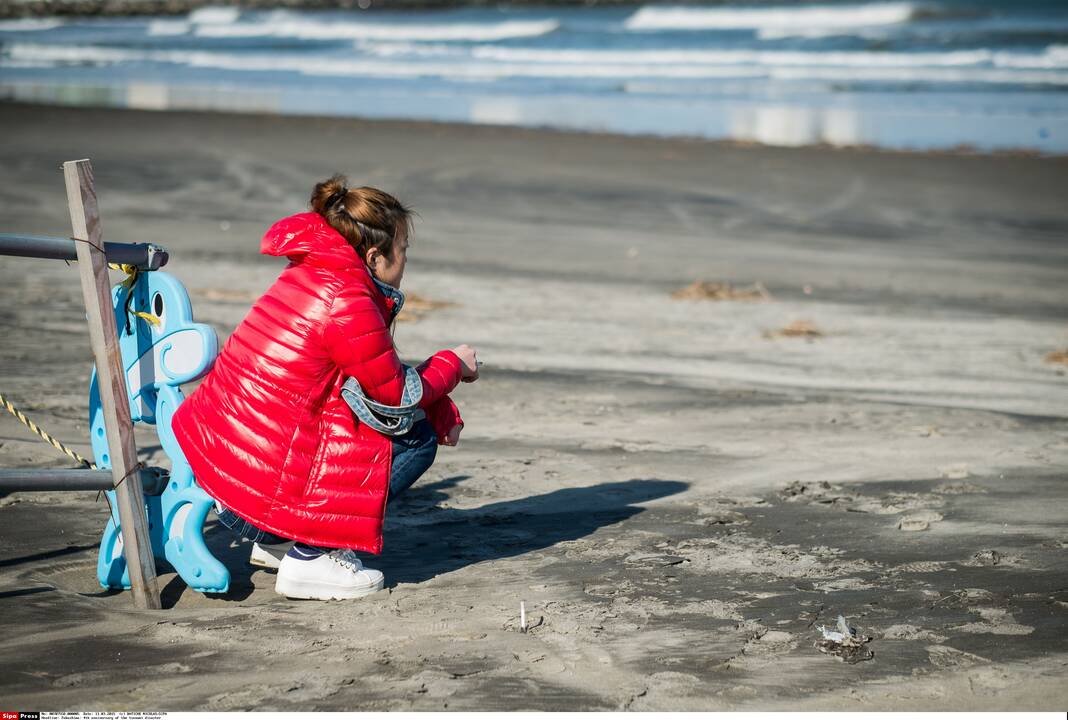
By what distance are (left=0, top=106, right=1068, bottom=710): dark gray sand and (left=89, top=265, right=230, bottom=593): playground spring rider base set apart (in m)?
0.13

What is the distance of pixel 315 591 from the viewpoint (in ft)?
12.5

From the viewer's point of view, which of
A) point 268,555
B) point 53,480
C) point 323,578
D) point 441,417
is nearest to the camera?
point 53,480

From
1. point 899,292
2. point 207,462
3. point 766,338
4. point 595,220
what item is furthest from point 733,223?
point 207,462

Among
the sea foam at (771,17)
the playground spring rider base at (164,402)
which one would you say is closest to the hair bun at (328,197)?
the playground spring rider base at (164,402)

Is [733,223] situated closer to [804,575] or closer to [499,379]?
[499,379]

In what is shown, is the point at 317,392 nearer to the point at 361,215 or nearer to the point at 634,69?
the point at 361,215

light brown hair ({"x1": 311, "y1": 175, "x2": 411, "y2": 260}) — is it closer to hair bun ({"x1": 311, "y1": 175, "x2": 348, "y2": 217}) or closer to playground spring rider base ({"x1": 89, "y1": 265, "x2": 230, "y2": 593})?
hair bun ({"x1": 311, "y1": 175, "x2": 348, "y2": 217})

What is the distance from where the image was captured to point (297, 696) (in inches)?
123

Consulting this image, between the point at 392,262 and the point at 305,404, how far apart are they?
511 mm

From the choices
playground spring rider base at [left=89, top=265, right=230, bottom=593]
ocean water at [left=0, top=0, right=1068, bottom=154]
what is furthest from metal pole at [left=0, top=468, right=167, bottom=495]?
ocean water at [left=0, top=0, right=1068, bottom=154]

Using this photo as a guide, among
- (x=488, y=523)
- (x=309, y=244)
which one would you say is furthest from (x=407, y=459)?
(x=488, y=523)

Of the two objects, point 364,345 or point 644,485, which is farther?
point 644,485

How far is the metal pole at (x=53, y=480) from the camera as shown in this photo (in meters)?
3.46

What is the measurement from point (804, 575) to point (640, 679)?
1027mm
